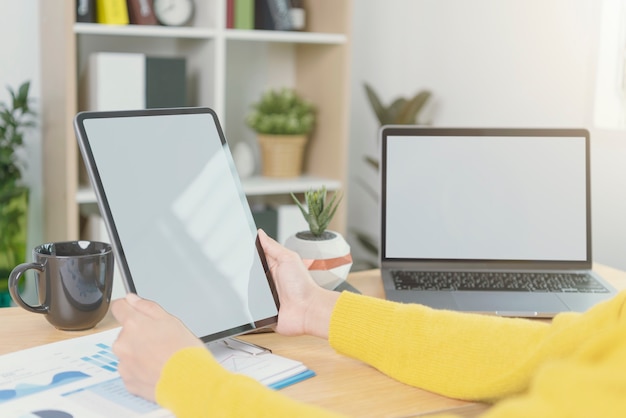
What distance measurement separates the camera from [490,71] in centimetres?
230

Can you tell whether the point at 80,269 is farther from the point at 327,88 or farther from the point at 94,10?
the point at 327,88

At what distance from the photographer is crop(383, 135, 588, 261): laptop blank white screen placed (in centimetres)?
151

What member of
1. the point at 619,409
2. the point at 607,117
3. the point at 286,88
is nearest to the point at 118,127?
the point at 619,409

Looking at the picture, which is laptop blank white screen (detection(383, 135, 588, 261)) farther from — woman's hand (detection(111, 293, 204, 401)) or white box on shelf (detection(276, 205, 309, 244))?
white box on shelf (detection(276, 205, 309, 244))

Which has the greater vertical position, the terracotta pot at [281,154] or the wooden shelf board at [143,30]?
the wooden shelf board at [143,30]

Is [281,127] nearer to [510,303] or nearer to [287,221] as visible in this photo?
[287,221]

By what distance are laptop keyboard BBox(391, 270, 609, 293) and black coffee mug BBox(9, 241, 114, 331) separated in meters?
0.54

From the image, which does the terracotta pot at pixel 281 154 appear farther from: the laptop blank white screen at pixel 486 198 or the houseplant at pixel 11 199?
the laptop blank white screen at pixel 486 198

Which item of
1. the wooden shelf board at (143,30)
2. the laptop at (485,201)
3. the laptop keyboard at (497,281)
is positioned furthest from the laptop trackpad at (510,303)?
the wooden shelf board at (143,30)

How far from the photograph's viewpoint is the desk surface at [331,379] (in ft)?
3.01

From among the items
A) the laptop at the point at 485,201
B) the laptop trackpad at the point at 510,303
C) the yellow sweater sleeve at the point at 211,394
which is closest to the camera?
the yellow sweater sleeve at the point at 211,394

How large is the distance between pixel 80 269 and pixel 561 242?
919 mm

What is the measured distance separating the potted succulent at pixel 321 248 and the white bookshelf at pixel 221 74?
1138 millimetres

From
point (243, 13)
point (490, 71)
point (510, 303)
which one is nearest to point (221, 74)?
point (243, 13)
